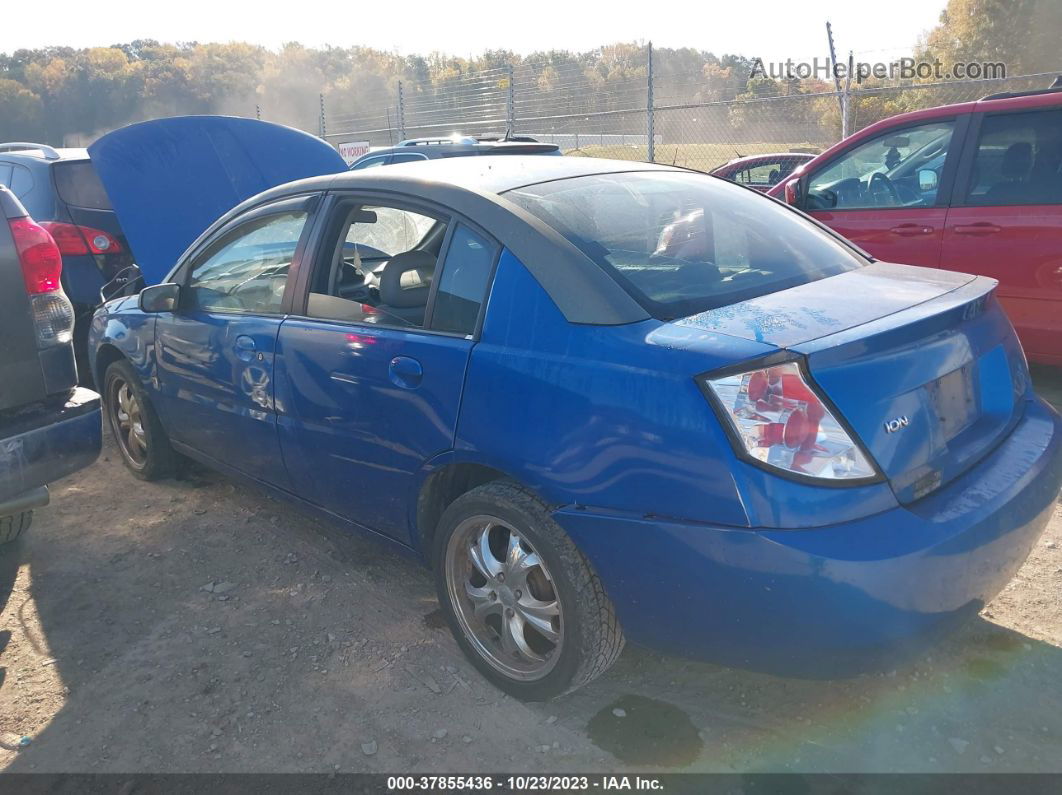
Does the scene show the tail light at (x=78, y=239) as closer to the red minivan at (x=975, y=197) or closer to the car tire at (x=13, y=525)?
the car tire at (x=13, y=525)

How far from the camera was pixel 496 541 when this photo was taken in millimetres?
2793

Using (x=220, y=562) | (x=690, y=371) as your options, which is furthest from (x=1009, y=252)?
(x=220, y=562)

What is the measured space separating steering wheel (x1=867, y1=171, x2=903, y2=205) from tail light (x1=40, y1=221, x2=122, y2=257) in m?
5.29

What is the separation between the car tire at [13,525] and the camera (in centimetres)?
365

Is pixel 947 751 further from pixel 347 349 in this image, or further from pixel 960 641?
pixel 347 349

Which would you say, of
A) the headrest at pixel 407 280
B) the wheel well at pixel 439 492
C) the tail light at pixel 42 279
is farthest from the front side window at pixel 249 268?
the wheel well at pixel 439 492

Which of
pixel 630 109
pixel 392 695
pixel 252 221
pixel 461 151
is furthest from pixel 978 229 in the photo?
pixel 630 109

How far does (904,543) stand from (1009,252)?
3661mm

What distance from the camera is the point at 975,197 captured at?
5242 mm

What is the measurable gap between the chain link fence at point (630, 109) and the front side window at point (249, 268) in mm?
9915

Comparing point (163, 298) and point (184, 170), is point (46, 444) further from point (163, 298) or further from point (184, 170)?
point (184, 170)

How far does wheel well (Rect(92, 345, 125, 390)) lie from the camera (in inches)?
186

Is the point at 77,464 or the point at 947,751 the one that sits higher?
the point at 77,464

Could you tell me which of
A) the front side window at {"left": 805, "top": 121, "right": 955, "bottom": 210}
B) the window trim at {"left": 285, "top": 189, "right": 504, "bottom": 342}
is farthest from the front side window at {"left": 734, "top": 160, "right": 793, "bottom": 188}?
the window trim at {"left": 285, "top": 189, "right": 504, "bottom": 342}
